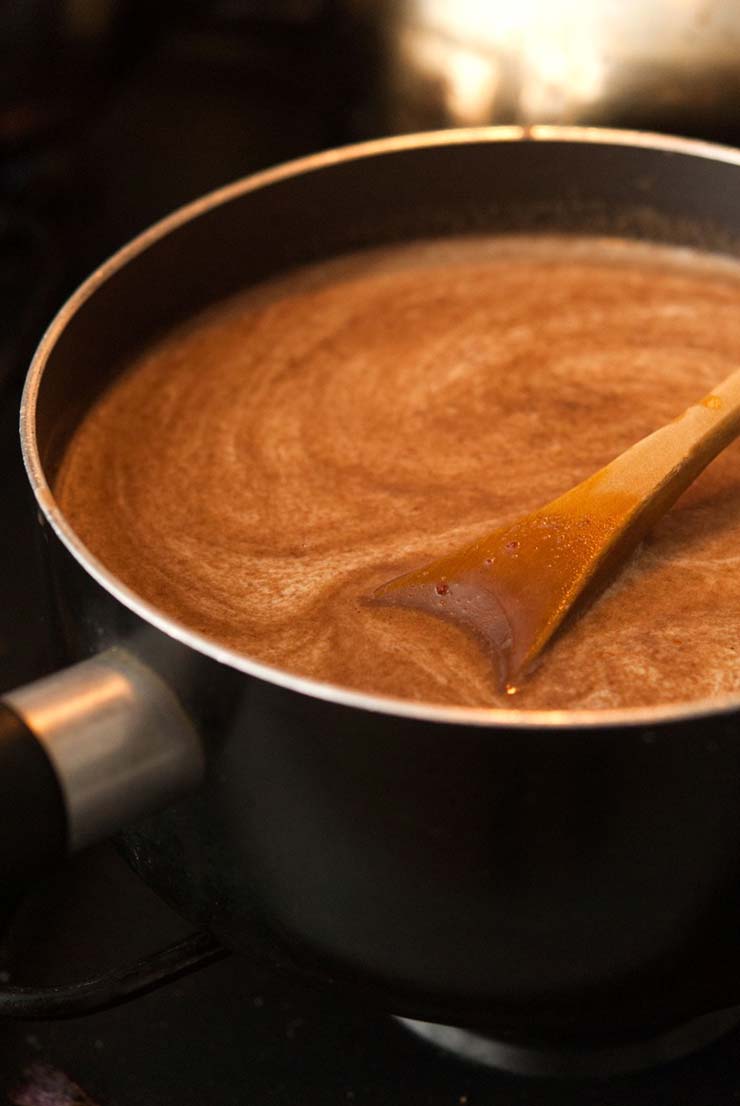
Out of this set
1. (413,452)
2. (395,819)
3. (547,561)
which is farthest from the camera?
(413,452)

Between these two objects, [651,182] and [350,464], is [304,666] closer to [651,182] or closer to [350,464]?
[350,464]

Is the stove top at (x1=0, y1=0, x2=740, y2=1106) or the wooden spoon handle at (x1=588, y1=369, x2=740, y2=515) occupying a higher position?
the wooden spoon handle at (x1=588, y1=369, x2=740, y2=515)

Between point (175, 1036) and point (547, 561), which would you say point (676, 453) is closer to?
point (547, 561)

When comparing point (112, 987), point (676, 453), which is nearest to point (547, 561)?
point (676, 453)

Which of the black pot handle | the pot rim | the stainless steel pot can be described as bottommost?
the black pot handle

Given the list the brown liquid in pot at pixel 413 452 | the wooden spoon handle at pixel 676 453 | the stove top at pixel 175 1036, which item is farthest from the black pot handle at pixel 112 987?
the wooden spoon handle at pixel 676 453

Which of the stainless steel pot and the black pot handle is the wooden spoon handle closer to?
the stainless steel pot

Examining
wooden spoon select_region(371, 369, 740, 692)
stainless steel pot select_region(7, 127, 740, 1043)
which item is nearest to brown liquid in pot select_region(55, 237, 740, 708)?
wooden spoon select_region(371, 369, 740, 692)
